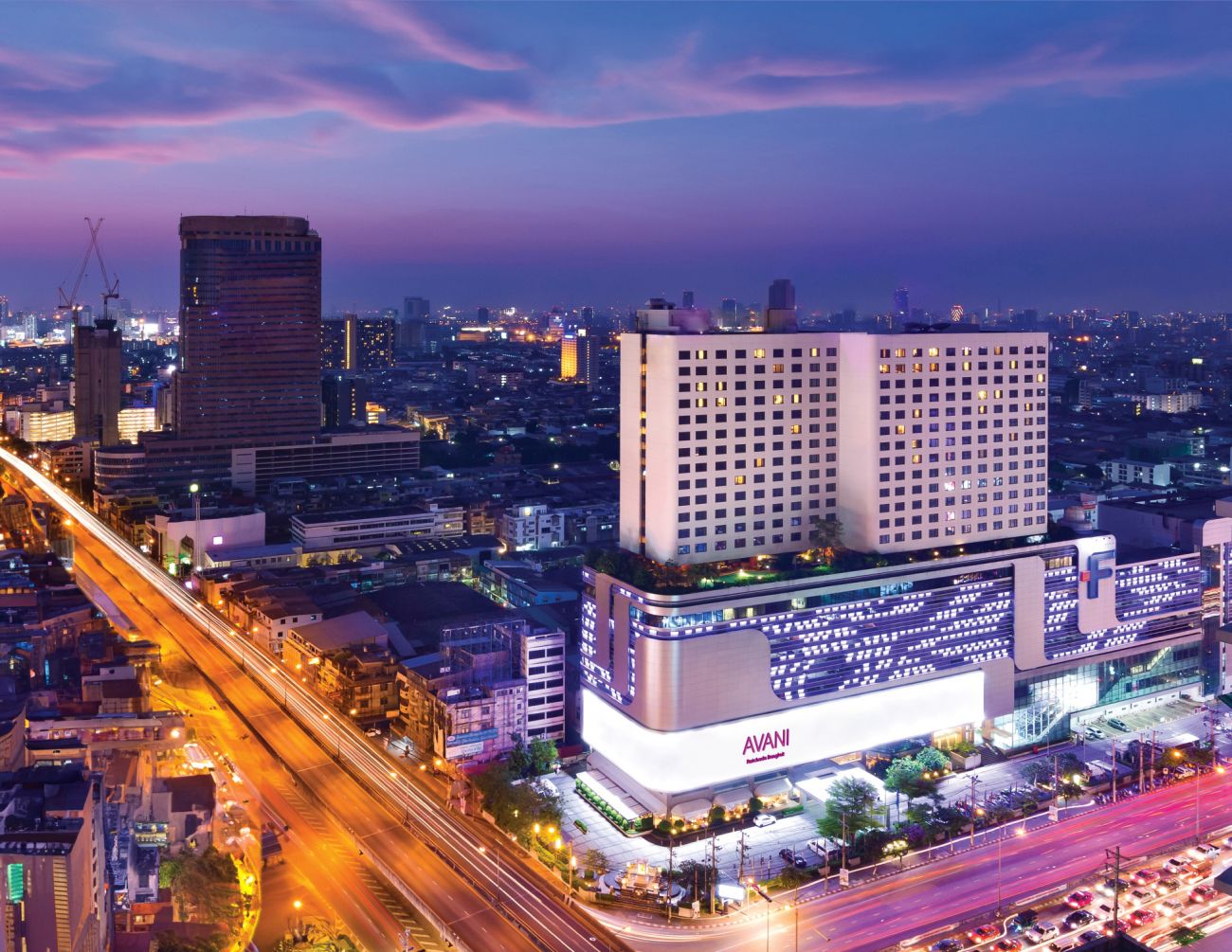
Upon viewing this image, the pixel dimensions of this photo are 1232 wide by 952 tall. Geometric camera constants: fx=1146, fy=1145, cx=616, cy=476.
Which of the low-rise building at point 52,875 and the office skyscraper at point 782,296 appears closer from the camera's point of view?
the low-rise building at point 52,875

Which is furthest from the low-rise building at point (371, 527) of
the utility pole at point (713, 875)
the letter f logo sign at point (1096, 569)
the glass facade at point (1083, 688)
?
the utility pole at point (713, 875)

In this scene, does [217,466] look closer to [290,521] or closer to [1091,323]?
[290,521]

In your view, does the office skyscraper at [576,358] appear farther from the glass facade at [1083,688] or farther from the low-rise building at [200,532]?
the glass facade at [1083,688]

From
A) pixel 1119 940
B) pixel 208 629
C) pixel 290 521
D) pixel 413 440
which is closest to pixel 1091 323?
pixel 413 440

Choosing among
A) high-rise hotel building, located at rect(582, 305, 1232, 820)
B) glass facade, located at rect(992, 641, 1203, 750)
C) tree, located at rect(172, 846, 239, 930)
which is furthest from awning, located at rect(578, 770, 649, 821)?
glass facade, located at rect(992, 641, 1203, 750)

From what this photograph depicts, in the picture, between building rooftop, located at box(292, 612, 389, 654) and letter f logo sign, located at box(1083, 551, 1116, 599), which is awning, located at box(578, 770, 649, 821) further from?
letter f logo sign, located at box(1083, 551, 1116, 599)
